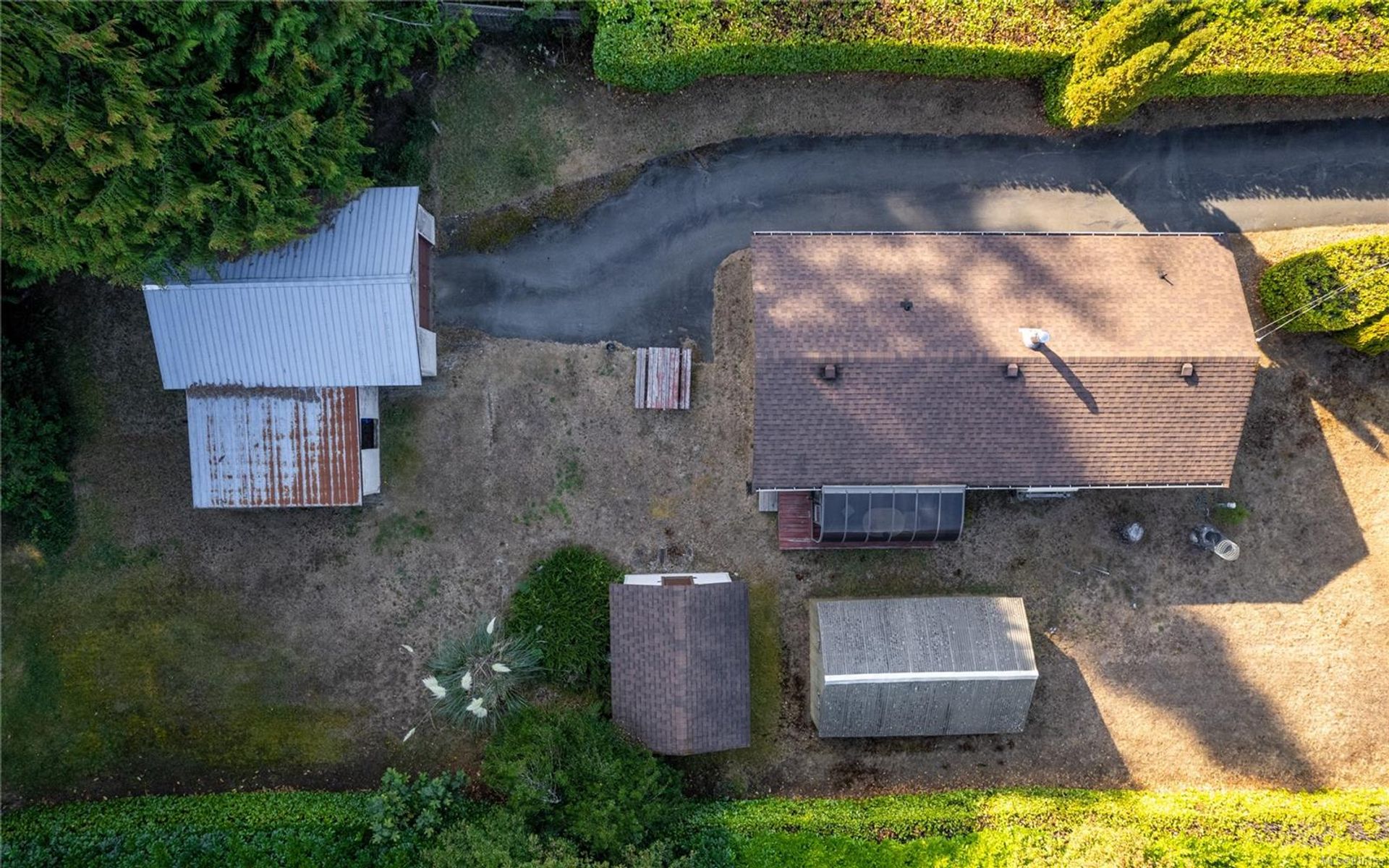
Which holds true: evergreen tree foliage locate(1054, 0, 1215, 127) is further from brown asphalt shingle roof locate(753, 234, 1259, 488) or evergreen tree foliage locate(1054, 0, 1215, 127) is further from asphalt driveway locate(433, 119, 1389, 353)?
brown asphalt shingle roof locate(753, 234, 1259, 488)

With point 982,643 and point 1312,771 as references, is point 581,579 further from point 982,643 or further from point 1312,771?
point 1312,771

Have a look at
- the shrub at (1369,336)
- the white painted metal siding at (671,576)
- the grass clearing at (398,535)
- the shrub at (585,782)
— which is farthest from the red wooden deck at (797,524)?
the shrub at (1369,336)

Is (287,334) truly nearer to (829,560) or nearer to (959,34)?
(829,560)

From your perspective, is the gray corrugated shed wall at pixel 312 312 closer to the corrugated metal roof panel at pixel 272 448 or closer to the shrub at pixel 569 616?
the corrugated metal roof panel at pixel 272 448

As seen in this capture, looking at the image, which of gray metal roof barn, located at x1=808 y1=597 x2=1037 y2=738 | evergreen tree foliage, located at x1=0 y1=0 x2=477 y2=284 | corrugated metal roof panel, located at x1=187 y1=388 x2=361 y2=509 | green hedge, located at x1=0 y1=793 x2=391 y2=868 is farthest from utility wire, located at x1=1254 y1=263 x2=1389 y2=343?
green hedge, located at x1=0 y1=793 x2=391 y2=868

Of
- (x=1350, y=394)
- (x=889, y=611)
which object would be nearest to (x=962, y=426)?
(x=889, y=611)

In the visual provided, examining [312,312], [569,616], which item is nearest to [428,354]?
[312,312]
